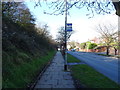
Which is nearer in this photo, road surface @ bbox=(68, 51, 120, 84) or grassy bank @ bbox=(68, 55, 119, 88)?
grassy bank @ bbox=(68, 55, 119, 88)

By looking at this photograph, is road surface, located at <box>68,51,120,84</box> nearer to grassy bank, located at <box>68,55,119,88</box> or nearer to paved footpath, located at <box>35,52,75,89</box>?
grassy bank, located at <box>68,55,119,88</box>

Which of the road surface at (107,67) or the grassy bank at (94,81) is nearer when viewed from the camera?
the grassy bank at (94,81)

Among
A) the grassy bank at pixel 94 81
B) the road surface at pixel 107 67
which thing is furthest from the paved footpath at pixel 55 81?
the road surface at pixel 107 67

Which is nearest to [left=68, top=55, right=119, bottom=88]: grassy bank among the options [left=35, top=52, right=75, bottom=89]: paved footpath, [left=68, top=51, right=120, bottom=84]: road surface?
[left=35, top=52, right=75, bottom=89]: paved footpath

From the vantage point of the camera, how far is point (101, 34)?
35.8 meters

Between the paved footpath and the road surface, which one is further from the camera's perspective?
the road surface

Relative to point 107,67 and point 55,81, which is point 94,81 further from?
point 107,67

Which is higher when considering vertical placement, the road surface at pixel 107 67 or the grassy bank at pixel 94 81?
the grassy bank at pixel 94 81

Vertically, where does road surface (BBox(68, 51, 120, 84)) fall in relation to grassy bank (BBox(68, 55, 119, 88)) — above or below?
below

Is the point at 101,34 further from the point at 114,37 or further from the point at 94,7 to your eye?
the point at 94,7

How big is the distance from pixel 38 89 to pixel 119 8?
12.6 feet

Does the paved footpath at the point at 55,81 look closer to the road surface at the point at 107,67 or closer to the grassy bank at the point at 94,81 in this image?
the grassy bank at the point at 94,81

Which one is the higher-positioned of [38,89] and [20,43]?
[20,43]

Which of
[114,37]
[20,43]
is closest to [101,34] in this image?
[114,37]
